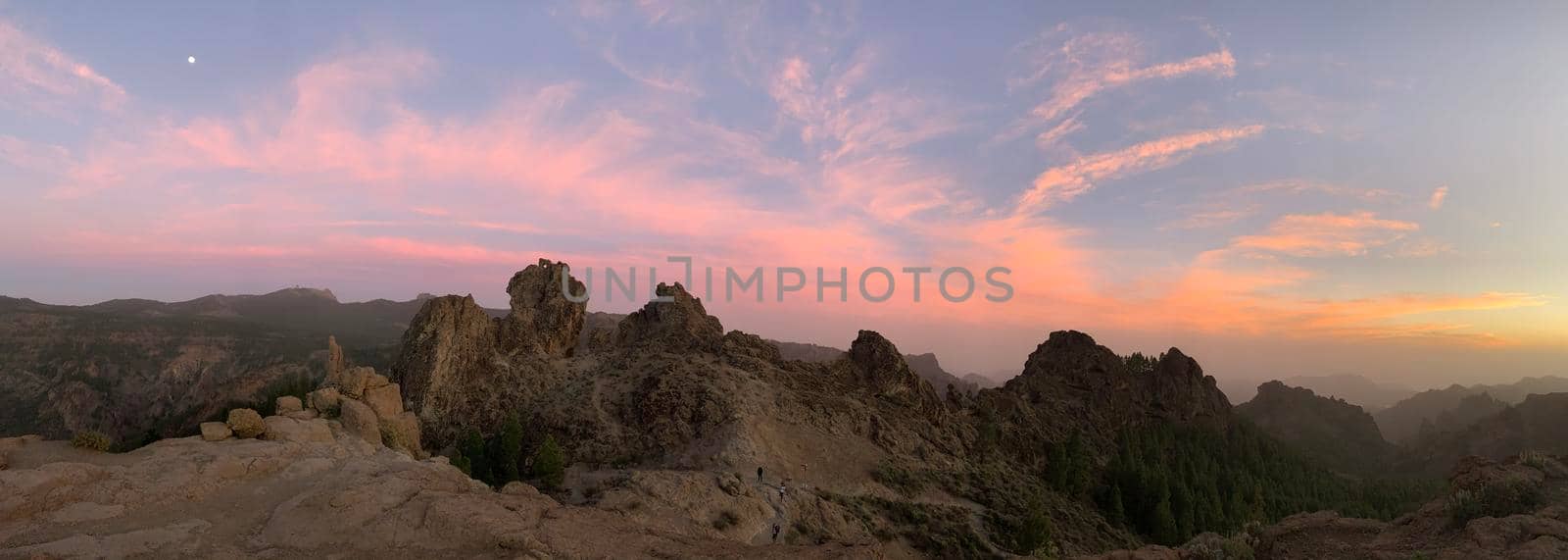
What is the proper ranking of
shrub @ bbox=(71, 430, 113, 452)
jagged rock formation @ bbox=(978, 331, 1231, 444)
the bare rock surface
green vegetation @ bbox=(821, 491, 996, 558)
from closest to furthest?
the bare rock surface
shrub @ bbox=(71, 430, 113, 452)
green vegetation @ bbox=(821, 491, 996, 558)
jagged rock formation @ bbox=(978, 331, 1231, 444)

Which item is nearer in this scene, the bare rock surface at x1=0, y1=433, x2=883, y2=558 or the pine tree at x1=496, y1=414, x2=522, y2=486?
the bare rock surface at x1=0, y1=433, x2=883, y2=558

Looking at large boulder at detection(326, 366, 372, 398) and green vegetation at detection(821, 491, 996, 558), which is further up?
large boulder at detection(326, 366, 372, 398)

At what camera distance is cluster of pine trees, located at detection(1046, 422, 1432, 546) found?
2709 inches

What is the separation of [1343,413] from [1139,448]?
85338 millimetres

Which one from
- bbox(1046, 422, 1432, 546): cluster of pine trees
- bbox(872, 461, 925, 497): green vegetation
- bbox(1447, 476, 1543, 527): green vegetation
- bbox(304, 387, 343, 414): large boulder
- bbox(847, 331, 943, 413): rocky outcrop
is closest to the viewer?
bbox(1447, 476, 1543, 527): green vegetation

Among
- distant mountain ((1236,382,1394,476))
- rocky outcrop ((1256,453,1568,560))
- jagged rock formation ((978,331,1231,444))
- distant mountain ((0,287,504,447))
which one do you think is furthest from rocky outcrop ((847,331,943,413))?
distant mountain ((0,287,504,447))

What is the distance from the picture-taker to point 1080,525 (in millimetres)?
56031

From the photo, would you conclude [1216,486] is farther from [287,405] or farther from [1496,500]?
[287,405]

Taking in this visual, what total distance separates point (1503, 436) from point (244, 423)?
18693 centimetres

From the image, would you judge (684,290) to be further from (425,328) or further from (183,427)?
(183,427)

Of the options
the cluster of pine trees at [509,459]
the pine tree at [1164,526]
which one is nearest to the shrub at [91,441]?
the cluster of pine trees at [509,459]

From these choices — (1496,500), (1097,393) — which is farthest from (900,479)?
(1097,393)

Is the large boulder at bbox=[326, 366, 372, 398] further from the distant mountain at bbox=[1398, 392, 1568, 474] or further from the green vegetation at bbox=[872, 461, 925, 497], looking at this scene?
the distant mountain at bbox=[1398, 392, 1568, 474]

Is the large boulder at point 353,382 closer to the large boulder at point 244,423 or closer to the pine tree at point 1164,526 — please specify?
the large boulder at point 244,423
